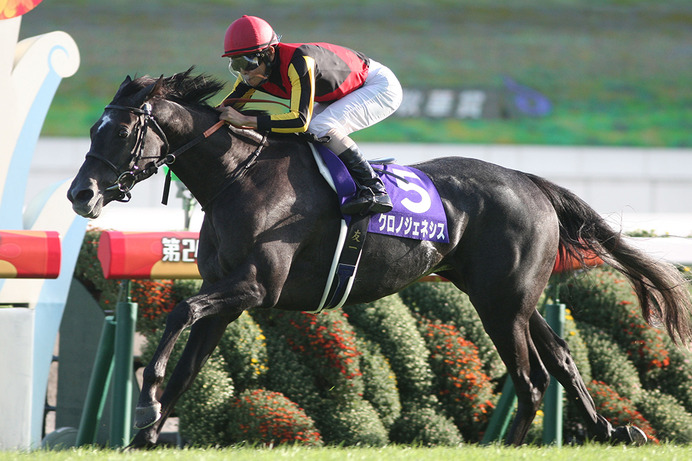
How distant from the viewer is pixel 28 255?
4.29 meters

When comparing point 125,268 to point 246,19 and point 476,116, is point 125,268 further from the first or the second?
point 476,116

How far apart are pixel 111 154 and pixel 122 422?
5.22ft

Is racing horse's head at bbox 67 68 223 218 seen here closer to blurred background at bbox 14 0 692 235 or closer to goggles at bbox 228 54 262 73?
goggles at bbox 228 54 262 73

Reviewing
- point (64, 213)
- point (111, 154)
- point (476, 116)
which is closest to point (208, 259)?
point (111, 154)

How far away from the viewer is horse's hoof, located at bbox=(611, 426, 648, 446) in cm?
462

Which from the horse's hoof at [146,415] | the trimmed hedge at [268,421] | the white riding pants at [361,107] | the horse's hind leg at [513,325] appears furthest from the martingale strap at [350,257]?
the trimmed hedge at [268,421]

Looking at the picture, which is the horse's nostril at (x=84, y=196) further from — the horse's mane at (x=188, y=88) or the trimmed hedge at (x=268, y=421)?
the trimmed hedge at (x=268, y=421)

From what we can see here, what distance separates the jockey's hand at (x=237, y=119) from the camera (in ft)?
13.0

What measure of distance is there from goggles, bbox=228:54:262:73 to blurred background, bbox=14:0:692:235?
11094 millimetres

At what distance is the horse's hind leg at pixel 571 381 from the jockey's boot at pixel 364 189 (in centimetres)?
128

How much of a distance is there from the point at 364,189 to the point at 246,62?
799 millimetres

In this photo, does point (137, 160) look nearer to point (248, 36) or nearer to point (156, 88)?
point (156, 88)

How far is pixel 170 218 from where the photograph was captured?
994 cm

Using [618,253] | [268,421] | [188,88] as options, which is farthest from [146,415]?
[618,253]
